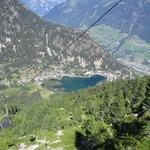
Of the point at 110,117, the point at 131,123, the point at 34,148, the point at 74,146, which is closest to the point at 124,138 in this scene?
the point at 131,123

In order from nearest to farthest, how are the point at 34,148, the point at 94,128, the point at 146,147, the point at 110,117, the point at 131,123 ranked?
the point at 146,147
the point at 131,123
the point at 94,128
the point at 34,148
the point at 110,117

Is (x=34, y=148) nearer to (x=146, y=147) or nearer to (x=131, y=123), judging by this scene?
(x=131, y=123)

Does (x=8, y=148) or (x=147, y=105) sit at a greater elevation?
(x=147, y=105)

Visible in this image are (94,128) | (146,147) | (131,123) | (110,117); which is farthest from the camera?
(110,117)

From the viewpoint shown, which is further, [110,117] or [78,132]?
[110,117]

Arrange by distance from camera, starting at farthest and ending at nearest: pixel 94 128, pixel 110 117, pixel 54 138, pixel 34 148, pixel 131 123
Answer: pixel 110 117
pixel 54 138
pixel 34 148
pixel 94 128
pixel 131 123

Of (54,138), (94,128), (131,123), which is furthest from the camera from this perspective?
(54,138)

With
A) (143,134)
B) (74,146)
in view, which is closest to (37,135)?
(74,146)

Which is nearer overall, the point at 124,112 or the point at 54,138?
the point at 54,138

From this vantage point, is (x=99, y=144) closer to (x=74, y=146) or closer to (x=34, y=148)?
(x=74, y=146)
